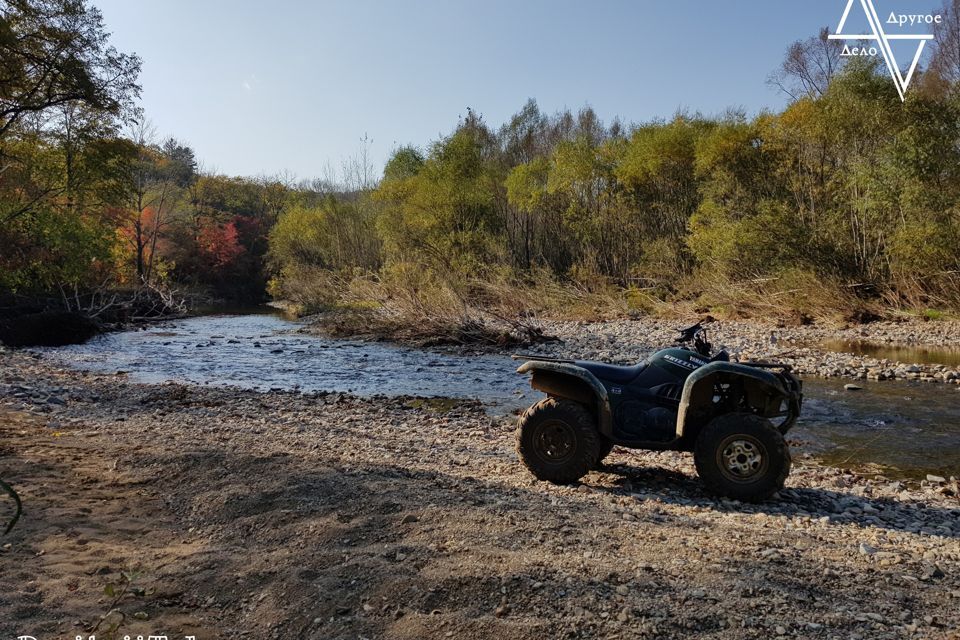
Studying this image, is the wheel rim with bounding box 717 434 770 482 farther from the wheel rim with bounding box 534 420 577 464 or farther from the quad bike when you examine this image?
the wheel rim with bounding box 534 420 577 464

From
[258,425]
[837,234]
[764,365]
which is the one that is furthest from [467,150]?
[764,365]

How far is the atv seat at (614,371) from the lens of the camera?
5602mm

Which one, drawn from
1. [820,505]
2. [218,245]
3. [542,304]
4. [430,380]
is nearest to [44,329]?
[430,380]

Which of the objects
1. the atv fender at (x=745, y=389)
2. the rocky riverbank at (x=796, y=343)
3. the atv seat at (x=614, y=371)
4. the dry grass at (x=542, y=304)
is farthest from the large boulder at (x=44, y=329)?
the atv fender at (x=745, y=389)

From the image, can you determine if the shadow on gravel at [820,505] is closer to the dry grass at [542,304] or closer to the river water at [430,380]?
the river water at [430,380]

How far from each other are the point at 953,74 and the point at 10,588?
25.5m

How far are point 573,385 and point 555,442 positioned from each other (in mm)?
→ 559

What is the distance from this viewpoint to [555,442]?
18.3 feet

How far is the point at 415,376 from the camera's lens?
13.7 meters

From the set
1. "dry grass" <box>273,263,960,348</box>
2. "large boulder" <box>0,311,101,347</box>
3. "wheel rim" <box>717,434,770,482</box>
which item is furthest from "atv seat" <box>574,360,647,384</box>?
"large boulder" <box>0,311,101,347</box>

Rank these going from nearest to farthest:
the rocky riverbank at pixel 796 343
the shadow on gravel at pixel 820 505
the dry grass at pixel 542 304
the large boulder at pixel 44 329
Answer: the shadow on gravel at pixel 820 505
the rocky riverbank at pixel 796 343
the large boulder at pixel 44 329
the dry grass at pixel 542 304

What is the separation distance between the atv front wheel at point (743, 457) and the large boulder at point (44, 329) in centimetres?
1997

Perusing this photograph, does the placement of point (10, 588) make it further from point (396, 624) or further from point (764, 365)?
point (764, 365)

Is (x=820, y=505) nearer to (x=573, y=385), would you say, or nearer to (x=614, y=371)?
(x=614, y=371)
